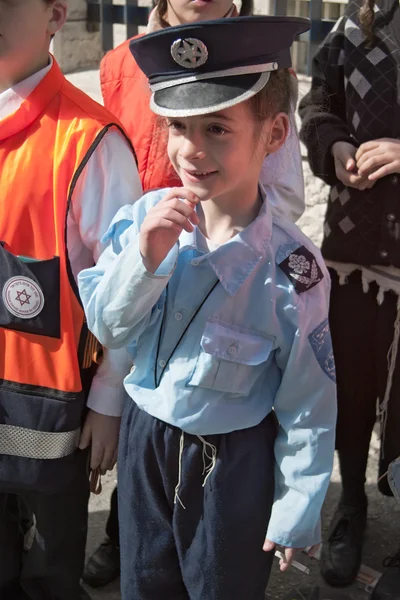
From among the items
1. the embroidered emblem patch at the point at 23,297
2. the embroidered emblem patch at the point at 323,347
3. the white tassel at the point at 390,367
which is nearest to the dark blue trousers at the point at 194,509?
the embroidered emblem patch at the point at 323,347

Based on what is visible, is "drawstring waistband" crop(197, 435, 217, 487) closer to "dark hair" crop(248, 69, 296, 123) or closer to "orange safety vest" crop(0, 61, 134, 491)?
"orange safety vest" crop(0, 61, 134, 491)

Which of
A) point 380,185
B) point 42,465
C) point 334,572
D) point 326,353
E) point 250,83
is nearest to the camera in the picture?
point 250,83

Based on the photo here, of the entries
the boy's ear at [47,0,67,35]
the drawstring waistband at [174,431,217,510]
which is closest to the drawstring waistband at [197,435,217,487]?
the drawstring waistband at [174,431,217,510]

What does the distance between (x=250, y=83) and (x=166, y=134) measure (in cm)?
34

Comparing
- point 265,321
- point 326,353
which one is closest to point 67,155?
point 265,321

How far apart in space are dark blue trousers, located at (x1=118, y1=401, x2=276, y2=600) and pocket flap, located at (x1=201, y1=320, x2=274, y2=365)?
20 cm

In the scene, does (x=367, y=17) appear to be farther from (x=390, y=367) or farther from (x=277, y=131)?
(x=390, y=367)

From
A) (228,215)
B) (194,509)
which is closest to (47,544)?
(194,509)

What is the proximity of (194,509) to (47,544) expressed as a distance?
1.95 ft

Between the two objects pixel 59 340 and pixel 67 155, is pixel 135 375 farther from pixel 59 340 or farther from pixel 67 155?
pixel 67 155

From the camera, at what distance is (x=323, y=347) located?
1.84 meters

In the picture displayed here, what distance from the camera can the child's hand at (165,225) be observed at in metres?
1.65

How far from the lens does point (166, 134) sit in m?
1.99

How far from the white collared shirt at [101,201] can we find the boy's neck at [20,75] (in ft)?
0.06
